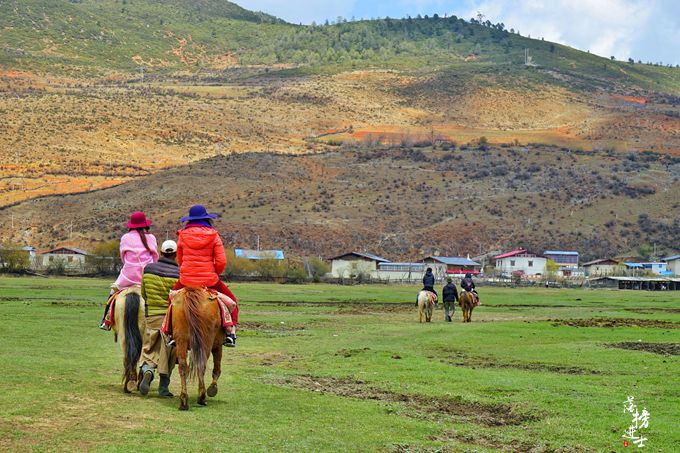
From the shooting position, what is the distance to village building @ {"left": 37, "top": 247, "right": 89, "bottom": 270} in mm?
90000

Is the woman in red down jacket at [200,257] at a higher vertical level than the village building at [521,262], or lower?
lower

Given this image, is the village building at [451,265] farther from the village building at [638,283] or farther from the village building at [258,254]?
the village building at [258,254]

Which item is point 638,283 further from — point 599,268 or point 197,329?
point 197,329

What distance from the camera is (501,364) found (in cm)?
2259

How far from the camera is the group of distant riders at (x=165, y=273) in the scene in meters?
15.1

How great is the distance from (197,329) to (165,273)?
1.59m

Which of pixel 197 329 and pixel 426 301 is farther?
pixel 426 301

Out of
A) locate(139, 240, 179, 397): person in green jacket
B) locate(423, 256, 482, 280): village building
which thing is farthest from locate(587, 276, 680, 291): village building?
locate(139, 240, 179, 397): person in green jacket

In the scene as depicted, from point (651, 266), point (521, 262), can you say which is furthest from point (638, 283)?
point (521, 262)

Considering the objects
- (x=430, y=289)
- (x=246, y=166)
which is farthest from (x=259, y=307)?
(x=246, y=166)

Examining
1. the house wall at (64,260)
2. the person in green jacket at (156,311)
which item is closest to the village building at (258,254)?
the house wall at (64,260)

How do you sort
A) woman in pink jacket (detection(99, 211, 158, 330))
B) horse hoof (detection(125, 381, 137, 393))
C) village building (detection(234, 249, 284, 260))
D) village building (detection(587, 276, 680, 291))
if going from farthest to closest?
village building (detection(234, 249, 284, 260)) → village building (detection(587, 276, 680, 291)) → woman in pink jacket (detection(99, 211, 158, 330)) → horse hoof (detection(125, 381, 137, 393))

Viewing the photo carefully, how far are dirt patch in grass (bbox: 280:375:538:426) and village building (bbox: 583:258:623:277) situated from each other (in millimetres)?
95494

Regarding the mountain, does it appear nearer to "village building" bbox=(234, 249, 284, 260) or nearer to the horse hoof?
"village building" bbox=(234, 249, 284, 260)
